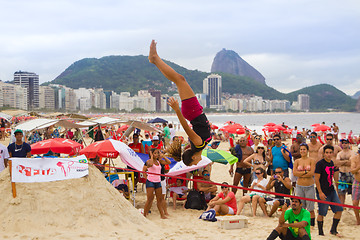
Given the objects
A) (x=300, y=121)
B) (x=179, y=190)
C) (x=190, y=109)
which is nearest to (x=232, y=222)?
(x=179, y=190)

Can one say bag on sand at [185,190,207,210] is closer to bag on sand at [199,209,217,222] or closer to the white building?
bag on sand at [199,209,217,222]

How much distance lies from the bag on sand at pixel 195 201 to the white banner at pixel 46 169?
9.87ft

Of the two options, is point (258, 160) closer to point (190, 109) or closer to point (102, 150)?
point (102, 150)

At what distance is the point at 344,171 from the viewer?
793 centimetres

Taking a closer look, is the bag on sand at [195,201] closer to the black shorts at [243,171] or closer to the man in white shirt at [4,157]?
the black shorts at [243,171]

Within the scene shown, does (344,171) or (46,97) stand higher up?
(46,97)

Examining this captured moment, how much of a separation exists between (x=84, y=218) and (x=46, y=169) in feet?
3.62

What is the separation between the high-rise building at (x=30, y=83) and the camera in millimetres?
153625

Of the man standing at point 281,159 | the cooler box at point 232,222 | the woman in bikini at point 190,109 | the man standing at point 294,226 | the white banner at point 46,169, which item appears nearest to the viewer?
the woman in bikini at point 190,109

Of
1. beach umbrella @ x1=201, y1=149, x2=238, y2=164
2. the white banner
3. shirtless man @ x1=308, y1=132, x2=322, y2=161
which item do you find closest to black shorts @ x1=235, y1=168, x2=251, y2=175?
beach umbrella @ x1=201, y1=149, x2=238, y2=164

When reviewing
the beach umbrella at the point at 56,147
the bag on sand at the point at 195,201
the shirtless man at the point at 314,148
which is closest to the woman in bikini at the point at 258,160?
the shirtless man at the point at 314,148

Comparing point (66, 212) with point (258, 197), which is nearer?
point (66, 212)

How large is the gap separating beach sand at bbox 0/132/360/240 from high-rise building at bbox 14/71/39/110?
157 metres

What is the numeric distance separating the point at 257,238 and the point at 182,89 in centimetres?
355
